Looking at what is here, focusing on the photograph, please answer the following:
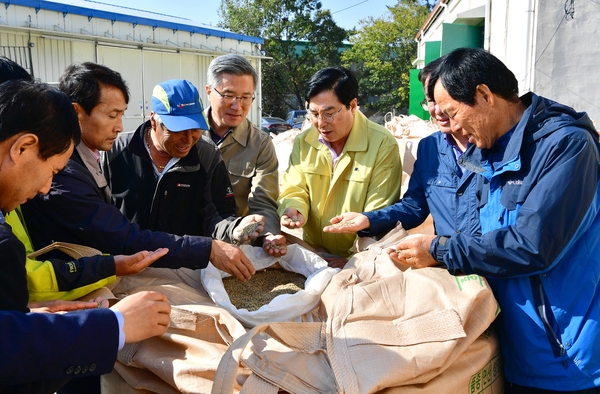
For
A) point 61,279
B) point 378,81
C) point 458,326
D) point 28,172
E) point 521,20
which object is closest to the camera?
point 28,172

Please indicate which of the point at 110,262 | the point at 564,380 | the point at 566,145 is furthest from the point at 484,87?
the point at 110,262

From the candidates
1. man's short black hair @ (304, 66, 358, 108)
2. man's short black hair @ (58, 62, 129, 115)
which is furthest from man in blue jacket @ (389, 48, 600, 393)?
man's short black hair @ (58, 62, 129, 115)

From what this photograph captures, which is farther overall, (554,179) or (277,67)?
(277,67)

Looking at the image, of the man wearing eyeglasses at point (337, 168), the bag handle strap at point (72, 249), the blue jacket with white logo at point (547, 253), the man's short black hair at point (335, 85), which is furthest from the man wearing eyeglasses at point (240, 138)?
the blue jacket with white logo at point (547, 253)

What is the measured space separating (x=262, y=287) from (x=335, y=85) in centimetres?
118

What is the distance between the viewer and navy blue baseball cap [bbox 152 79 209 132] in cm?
243

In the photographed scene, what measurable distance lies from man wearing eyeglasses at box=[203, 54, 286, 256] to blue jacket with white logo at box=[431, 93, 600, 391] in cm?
155

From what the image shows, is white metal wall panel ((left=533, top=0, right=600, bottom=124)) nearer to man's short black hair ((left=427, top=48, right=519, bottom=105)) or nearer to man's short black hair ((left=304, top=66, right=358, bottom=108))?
man's short black hair ((left=304, top=66, right=358, bottom=108))

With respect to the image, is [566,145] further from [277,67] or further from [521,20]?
[277,67]

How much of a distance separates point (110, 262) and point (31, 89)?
0.64 m

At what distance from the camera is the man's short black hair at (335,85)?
291 centimetres

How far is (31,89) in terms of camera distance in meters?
1.46

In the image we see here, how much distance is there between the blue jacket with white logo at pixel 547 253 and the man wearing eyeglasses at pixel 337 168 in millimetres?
1013

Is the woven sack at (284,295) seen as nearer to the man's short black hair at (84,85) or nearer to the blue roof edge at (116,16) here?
the man's short black hair at (84,85)
